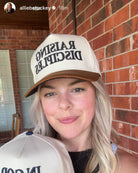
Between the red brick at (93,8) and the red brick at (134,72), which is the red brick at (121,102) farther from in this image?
the red brick at (93,8)

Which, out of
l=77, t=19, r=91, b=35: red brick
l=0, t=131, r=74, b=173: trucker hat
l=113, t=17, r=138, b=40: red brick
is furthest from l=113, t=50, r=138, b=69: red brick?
l=0, t=131, r=74, b=173: trucker hat

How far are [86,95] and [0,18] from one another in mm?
3514

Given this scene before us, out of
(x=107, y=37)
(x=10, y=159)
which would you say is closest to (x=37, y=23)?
(x=107, y=37)

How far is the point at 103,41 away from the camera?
3.74 feet

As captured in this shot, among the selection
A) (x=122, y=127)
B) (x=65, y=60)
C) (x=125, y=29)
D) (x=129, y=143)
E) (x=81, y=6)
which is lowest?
(x=129, y=143)

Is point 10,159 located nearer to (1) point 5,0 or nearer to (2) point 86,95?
(2) point 86,95

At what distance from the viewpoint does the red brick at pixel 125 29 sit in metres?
0.87

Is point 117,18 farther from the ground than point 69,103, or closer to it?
farther from the ground

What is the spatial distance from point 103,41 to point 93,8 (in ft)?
1.05

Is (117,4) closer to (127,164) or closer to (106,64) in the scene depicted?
(106,64)

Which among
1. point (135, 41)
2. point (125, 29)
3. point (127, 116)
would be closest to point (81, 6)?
point (125, 29)

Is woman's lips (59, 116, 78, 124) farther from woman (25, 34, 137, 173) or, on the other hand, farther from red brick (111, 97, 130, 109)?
red brick (111, 97, 130, 109)

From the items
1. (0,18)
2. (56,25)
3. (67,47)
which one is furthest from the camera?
(0,18)

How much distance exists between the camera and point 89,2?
1241mm
